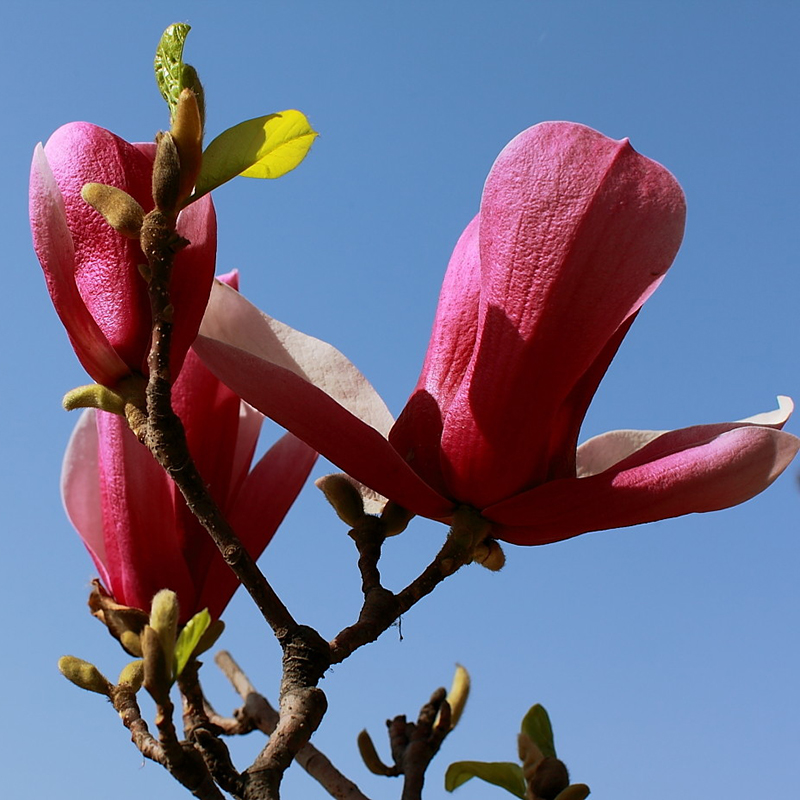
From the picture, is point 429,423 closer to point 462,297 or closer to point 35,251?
point 462,297

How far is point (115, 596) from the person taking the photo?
923mm

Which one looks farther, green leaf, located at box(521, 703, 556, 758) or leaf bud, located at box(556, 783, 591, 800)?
green leaf, located at box(521, 703, 556, 758)

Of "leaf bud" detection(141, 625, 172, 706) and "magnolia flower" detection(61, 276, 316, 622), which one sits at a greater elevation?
"magnolia flower" detection(61, 276, 316, 622)

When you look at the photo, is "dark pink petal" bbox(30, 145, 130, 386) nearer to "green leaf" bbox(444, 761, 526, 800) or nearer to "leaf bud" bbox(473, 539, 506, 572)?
"leaf bud" bbox(473, 539, 506, 572)

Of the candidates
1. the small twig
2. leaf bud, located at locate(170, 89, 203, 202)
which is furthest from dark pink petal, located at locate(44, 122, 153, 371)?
the small twig

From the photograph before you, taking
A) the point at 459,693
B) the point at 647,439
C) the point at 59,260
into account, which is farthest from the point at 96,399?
the point at 459,693

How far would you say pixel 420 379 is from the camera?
83 cm

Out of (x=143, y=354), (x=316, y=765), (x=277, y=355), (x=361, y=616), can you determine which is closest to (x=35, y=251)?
(x=143, y=354)

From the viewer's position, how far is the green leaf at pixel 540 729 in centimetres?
94

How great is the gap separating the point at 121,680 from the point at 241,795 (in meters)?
0.12

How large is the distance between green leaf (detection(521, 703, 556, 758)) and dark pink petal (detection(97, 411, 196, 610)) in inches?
13.2

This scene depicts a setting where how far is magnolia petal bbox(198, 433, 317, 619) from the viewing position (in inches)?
36.4

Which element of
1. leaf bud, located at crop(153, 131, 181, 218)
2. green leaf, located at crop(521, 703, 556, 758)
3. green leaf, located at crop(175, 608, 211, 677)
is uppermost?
leaf bud, located at crop(153, 131, 181, 218)

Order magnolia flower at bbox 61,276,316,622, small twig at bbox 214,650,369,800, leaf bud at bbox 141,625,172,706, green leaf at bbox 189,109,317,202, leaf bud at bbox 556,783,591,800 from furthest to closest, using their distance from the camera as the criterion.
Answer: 1. small twig at bbox 214,650,369,800
2. magnolia flower at bbox 61,276,316,622
3. leaf bud at bbox 556,783,591,800
4. green leaf at bbox 189,109,317,202
5. leaf bud at bbox 141,625,172,706
